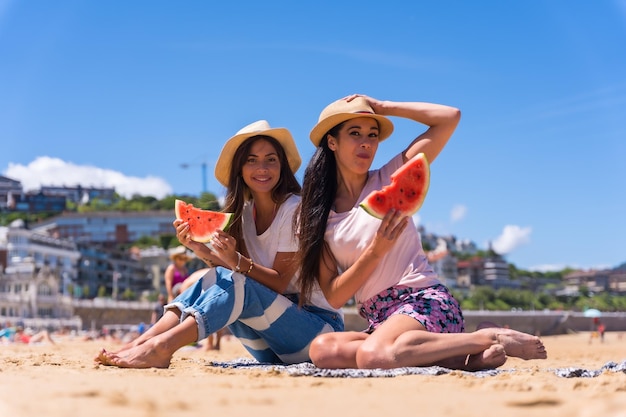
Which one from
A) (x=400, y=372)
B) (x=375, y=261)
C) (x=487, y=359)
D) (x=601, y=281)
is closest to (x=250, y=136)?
(x=375, y=261)

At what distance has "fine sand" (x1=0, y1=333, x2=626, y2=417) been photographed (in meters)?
2.30

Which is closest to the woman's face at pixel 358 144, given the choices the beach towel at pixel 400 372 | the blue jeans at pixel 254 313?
the blue jeans at pixel 254 313

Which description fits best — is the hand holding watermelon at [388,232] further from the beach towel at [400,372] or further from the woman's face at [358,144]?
the beach towel at [400,372]

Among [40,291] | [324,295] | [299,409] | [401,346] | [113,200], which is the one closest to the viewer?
[299,409]

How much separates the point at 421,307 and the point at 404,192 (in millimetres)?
659

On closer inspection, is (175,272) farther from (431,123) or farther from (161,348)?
(431,123)

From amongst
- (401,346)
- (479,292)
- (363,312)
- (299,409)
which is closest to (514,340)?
(401,346)

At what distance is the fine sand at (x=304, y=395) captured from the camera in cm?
230

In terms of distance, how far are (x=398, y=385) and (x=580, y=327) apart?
74.2 m

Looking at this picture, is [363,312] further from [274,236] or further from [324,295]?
[274,236]

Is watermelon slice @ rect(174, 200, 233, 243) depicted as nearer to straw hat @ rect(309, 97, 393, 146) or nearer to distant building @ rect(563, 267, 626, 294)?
straw hat @ rect(309, 97, 393, 146)

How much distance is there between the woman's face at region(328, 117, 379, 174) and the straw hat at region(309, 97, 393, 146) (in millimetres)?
49

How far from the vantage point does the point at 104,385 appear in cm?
296

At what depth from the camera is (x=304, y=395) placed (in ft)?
8.90
